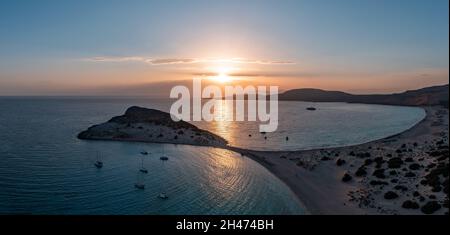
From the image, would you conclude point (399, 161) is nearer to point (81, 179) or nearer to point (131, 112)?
point (81, 179)

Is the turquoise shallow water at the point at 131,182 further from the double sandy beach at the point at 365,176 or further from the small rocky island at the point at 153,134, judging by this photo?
the small rocky island at the point at 153,134

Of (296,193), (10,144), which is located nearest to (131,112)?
(10,144)

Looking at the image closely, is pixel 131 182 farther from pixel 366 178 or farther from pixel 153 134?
pixel 153 134

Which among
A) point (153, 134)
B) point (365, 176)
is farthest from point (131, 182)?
point (153, 134)

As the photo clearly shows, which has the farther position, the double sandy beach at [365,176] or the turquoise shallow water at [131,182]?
the turquoise shallow water at [131,182]

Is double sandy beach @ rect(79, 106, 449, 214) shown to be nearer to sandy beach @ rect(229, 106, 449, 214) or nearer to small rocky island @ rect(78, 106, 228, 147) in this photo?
sandy beach @ rect(229, 106, 449, 214)

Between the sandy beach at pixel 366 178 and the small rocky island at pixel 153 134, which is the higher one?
the small rocky island at pixel 153 134

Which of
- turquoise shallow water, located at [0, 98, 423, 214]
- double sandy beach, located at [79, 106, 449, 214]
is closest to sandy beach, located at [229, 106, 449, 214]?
double sandy beach, located at [79, 106, 449, 214]

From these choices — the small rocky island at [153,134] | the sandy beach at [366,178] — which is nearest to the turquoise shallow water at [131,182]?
the sandy beach at [366,178]
